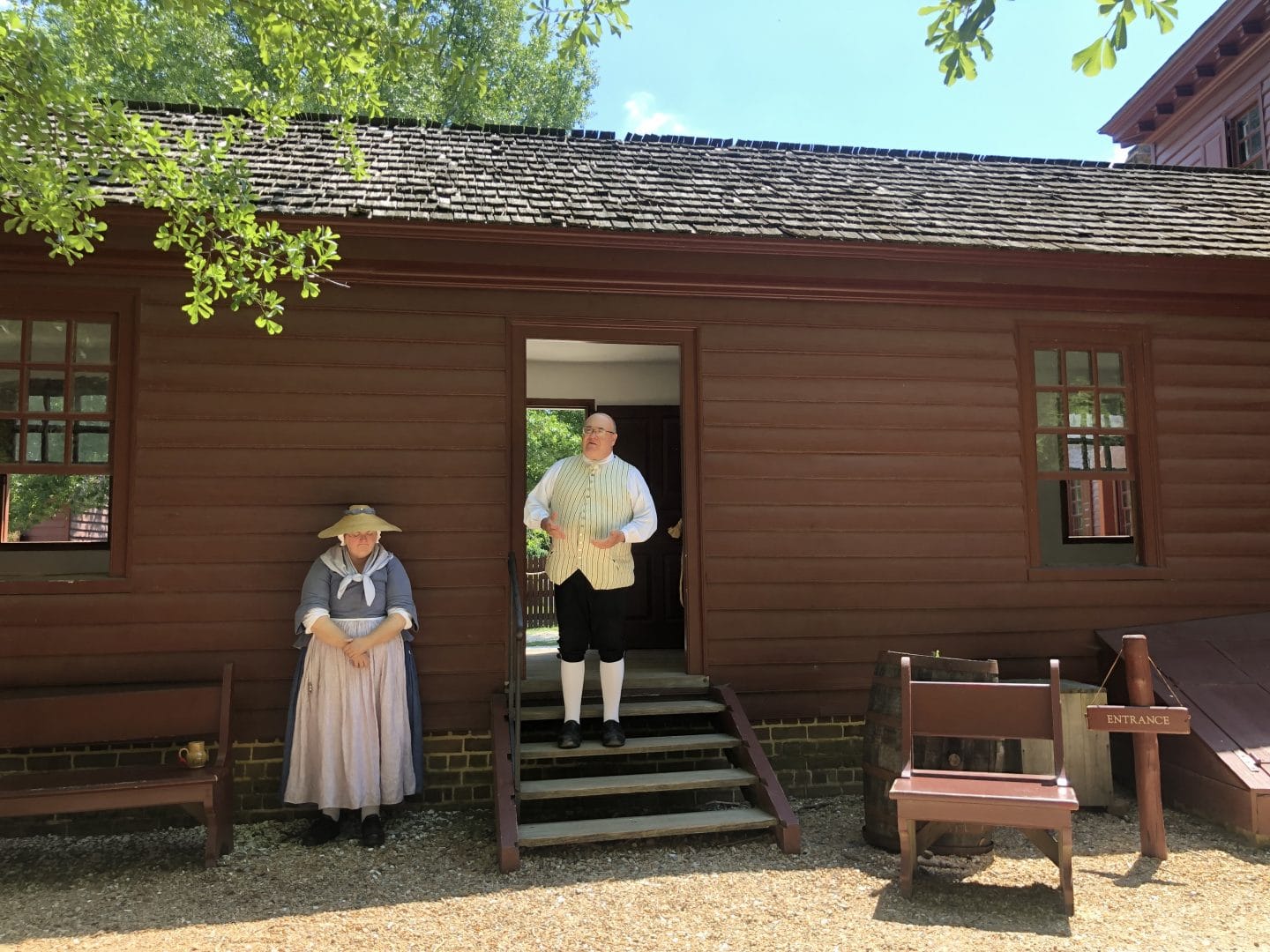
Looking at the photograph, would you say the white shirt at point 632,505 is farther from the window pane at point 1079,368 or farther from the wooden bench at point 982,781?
the window pane at point 1079,368

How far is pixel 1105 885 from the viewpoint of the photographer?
415cm

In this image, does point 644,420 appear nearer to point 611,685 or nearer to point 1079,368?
point 611,685

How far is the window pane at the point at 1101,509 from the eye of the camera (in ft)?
37.9

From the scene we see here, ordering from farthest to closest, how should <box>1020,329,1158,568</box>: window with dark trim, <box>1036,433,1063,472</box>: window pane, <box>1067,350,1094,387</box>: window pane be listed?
1. <box>1036,433,1063,472</box>: window pane
2. <box>1067,350,1094,387</box>: window pane
3. <box>1020,329,1158,568</box>: window with dark trim

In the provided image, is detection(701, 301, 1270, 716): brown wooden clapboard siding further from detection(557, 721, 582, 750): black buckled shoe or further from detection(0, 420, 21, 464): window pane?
detection(0, 420, 21, 464): window pane

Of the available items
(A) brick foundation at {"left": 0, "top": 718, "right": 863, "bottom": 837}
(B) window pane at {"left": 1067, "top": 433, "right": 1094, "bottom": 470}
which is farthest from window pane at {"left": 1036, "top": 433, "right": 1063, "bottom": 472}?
(A) brick foundation at {"left": 0, "top": 718, "right": 863, "bottom": 837}

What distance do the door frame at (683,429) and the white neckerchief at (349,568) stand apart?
35.1 inches

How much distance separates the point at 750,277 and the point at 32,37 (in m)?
4.00

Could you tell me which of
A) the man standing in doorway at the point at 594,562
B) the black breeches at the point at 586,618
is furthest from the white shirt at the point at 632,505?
the black breeches at the point at 586,618

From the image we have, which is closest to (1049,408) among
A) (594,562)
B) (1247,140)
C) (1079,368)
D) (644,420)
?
(1079,368)

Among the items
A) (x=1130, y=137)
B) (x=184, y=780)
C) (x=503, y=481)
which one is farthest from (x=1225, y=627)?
(x=1130, y=137)

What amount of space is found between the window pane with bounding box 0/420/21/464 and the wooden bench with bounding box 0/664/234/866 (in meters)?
3.29

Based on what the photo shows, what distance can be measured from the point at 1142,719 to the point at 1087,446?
6.56m

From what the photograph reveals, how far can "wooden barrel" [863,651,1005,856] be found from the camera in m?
4.25
